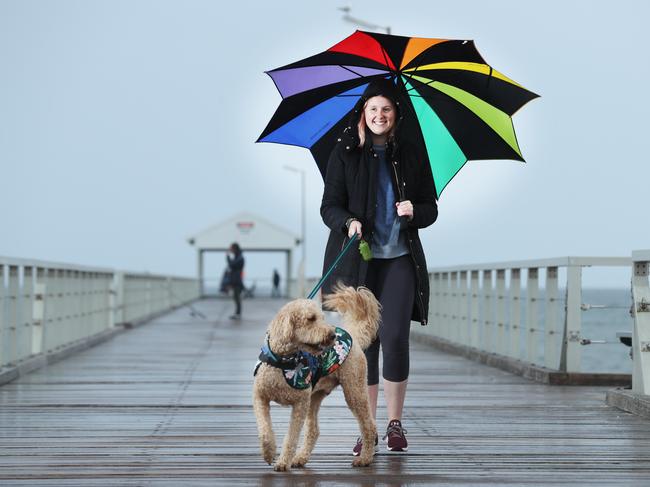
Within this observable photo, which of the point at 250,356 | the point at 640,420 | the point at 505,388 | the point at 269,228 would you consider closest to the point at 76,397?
the point at 505,388

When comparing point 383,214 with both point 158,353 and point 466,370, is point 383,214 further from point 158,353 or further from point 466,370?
point 158,353

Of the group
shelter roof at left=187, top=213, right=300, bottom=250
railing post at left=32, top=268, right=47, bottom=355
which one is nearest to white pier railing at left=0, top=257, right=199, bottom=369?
railing post at left=32, top=268, right=47, bottom=355

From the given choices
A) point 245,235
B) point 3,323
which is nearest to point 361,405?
point 3,323

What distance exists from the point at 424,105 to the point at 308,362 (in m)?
2.20

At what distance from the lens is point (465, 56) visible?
686 cm

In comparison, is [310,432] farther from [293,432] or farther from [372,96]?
[372,96]

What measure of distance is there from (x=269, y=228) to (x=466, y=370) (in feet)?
183

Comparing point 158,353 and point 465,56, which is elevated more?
point 465,56

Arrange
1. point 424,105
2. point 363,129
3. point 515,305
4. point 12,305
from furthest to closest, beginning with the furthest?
1. point 515,305
2. point 12,305
3. point 424,105
4. point 363,129

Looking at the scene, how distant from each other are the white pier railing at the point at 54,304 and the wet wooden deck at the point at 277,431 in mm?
486

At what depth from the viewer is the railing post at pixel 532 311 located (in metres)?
11.5

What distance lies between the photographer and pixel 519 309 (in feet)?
39.8

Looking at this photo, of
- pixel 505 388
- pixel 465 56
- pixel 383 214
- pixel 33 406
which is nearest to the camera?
pixel 383 214

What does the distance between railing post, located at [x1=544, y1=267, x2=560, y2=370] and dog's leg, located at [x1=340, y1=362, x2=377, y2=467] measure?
5257mm
